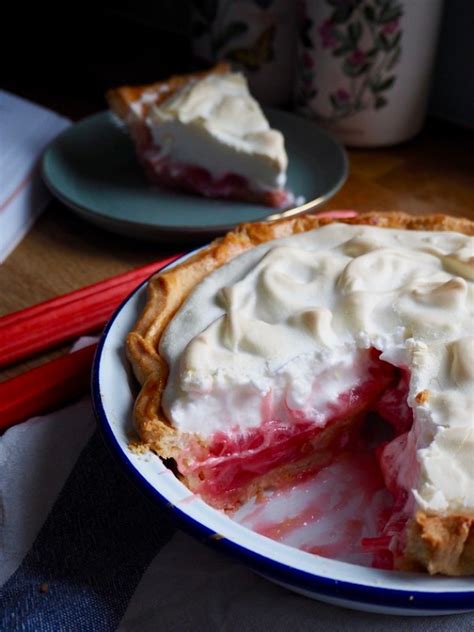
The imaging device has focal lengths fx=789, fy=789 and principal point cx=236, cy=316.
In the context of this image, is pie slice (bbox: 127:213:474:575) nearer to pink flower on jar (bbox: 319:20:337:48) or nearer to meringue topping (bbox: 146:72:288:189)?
meringue topping (bbox: 146:72:288:189)

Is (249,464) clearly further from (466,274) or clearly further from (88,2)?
(88,2)

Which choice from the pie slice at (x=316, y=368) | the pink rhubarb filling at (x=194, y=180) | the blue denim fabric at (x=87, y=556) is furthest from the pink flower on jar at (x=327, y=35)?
the blue denim fabric at (x=87, y=556)

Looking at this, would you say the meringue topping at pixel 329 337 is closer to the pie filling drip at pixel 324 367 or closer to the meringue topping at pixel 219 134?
the pie filling drip at pixel 324 367

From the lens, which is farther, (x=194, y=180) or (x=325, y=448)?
(x=194, y=180)

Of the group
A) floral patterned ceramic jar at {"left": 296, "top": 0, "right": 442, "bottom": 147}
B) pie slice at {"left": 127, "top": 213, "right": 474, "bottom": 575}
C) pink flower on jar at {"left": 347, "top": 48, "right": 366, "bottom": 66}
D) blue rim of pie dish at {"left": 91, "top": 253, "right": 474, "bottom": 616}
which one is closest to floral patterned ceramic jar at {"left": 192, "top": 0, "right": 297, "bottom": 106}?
floral patterned ceramic jar at {"left": 296, "top": 0, "right": 442, "bottom": 147}

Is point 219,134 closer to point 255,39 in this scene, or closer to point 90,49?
point 255,39

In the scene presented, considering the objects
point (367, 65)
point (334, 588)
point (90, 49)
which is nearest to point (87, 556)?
point (334, 588)

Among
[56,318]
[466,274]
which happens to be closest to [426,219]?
[466,274]
